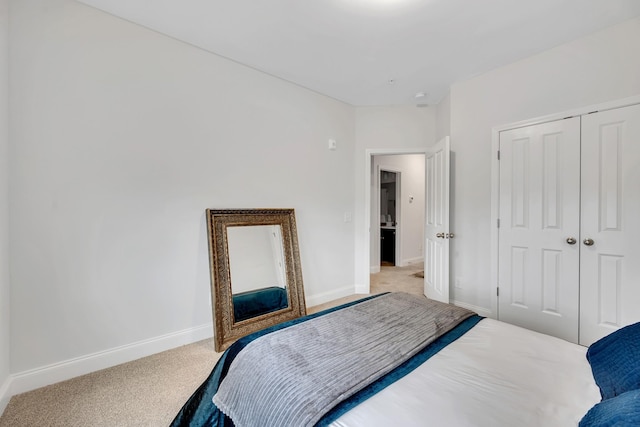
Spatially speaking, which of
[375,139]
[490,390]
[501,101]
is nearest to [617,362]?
[490,390]

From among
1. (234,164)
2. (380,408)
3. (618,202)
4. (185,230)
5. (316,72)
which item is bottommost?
(380,408)

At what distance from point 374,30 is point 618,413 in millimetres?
2542

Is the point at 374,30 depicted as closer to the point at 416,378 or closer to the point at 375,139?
the point at 375,139

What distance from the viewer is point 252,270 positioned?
112 inches

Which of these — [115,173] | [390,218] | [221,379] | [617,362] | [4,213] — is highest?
[115,173]

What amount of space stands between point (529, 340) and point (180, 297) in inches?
96.4

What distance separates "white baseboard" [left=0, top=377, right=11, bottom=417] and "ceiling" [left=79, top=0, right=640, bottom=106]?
2520 millimetres

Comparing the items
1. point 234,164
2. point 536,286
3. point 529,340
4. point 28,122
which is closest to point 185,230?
point 234,164

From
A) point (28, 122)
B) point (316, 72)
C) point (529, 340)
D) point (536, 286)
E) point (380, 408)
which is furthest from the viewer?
point (316, 72)

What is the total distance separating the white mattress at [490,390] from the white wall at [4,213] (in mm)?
2125

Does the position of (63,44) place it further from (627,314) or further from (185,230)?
(627,314)

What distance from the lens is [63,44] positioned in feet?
6.57

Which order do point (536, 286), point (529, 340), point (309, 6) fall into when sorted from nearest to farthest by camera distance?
point (529, 340) → point (309, 6) → point (536, 286)

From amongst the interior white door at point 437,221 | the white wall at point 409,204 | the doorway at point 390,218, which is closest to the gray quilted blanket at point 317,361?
the interior white door at point 437,221
